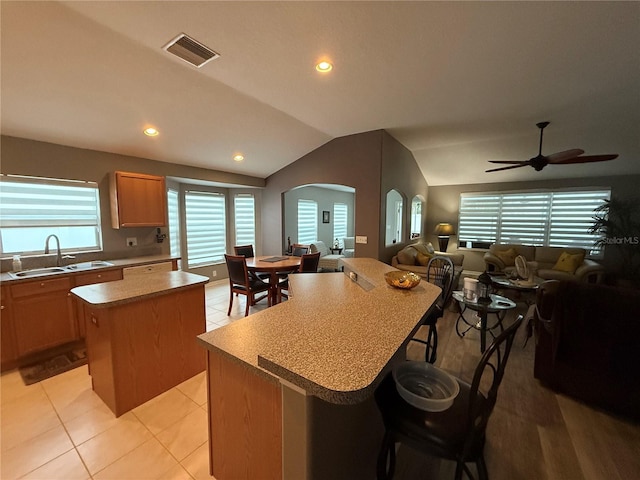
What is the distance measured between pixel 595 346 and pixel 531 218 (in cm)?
538

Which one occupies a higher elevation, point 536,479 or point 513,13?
point 513,13

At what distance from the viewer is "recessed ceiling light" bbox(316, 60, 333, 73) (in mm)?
2328

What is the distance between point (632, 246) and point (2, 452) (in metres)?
8.65

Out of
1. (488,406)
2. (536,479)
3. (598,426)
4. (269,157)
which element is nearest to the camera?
(488,406)

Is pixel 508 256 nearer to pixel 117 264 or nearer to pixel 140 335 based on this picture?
pixel 140 335

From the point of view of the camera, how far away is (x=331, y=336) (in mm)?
1124

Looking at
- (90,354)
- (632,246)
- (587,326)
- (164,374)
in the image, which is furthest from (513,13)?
(632,246)

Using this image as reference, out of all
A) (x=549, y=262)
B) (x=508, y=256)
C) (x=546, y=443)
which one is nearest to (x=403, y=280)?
(x=546, y=443)

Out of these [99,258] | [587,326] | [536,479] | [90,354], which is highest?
[99,258]

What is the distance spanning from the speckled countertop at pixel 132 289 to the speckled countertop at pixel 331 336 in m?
0.98

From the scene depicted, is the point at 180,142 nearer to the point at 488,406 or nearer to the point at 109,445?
the point at 109,445

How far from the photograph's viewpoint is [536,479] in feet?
4.89

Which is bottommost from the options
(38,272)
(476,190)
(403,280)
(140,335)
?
(140,335)

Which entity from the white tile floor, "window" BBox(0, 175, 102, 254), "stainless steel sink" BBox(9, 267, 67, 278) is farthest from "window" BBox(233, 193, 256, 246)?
the white tile floor
